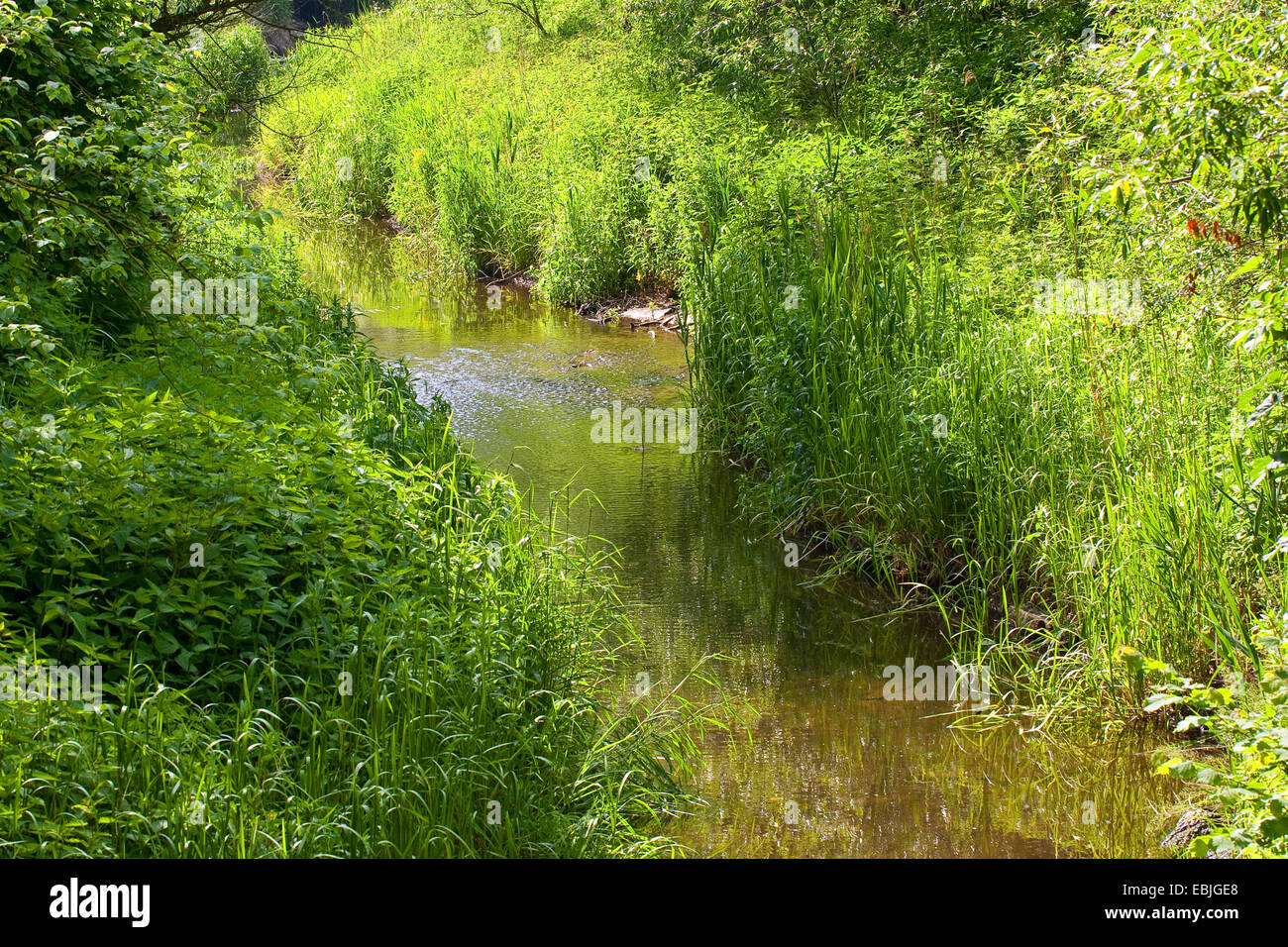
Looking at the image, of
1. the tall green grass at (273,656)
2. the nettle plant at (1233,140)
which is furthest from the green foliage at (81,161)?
the nettle plant at (1233,140)

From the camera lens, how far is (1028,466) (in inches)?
215

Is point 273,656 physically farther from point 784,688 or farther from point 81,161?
point 784,688

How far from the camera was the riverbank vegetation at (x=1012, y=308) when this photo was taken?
12.7 ft

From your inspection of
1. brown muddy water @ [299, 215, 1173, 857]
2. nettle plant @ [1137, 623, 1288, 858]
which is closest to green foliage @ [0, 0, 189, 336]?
brown muddy water @ [299, 215, 1173, 857]

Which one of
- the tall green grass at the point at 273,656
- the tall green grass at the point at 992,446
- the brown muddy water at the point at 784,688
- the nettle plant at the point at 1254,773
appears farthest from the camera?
the tall green grass at the point at 992,446

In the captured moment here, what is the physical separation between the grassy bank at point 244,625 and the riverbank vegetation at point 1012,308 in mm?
1794

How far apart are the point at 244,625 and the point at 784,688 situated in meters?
2.44

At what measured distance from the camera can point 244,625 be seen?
3.72 metres

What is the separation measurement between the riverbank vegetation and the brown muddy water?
31cm

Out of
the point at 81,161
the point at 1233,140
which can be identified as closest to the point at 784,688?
the point at 1233,140

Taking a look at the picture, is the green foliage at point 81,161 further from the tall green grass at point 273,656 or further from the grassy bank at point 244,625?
the tall green grass at point 273,656

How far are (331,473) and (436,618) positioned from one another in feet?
2.62

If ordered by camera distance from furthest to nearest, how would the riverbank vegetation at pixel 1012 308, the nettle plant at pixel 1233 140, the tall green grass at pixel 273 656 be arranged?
the riverbank vegetation at pixel 1012 308 < the nettle plant at pixel 1233 140 < the tall green grass at pixel 273 656
